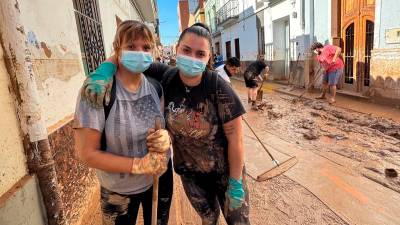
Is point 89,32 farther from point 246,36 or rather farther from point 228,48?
point 228,48

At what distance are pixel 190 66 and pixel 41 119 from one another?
3.78 ft

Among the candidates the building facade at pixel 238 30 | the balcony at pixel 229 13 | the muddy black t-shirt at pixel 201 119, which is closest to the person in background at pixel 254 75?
the muddy black t-shirt at pixel 201 119

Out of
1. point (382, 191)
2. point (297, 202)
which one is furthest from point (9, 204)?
point (382, 191)

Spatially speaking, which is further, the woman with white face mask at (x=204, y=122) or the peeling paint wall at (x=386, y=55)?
the peeling paint wall at (x=386, y=55)

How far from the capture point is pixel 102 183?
65.9 inches

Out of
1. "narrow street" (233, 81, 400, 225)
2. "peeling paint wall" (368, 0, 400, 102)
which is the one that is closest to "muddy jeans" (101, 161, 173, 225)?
"narrow street" (233, 81, 400, 225)

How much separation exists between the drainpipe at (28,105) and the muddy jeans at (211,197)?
991 millimetres

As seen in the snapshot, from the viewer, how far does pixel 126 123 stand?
1.53 meters

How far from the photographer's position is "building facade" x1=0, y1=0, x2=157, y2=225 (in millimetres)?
1800

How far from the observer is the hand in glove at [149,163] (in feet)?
4.96

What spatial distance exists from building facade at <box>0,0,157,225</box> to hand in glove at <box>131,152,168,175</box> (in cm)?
78

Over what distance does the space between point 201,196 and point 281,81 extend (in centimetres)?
1226

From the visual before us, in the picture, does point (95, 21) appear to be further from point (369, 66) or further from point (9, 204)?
point (369, 66)

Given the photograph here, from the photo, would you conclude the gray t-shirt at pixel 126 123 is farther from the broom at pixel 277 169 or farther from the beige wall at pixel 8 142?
the broom at pixel 277 169
